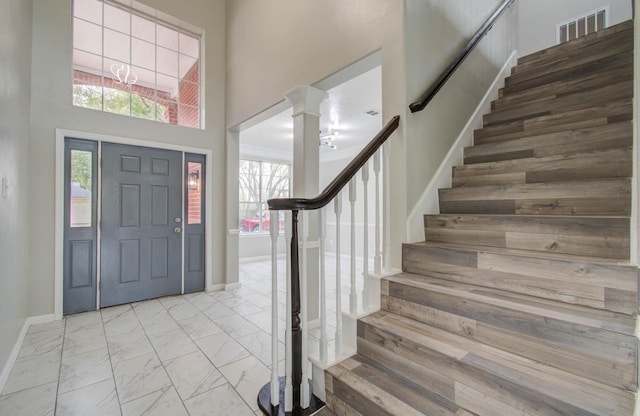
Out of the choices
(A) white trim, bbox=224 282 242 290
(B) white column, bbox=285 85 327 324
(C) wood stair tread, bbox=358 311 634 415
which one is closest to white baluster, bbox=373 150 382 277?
(C) wood stair tread, bbox=358 311 634 415

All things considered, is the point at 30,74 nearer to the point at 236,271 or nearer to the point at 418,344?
the point at 236,271

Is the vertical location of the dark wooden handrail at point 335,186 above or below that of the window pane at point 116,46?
below

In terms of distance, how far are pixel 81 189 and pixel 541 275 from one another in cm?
418

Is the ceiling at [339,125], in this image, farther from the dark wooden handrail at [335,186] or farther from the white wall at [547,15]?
the white wall at [547,15]

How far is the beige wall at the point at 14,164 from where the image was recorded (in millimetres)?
1921

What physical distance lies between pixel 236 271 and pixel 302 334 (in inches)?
113

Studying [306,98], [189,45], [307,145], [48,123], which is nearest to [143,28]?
[189,45]

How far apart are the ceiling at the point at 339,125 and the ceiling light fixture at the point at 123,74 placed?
170cm

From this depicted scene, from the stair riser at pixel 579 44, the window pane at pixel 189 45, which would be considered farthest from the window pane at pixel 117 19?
the stair riser at pixel 579 44

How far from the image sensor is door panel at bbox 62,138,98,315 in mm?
3043

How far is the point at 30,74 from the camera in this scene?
9.14 ft

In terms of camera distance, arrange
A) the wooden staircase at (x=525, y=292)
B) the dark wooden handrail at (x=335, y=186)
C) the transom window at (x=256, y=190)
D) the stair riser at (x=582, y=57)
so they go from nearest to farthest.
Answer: the wooden staircase at (x=525, y=292) → the dark wooden handrail at (x=335, y=186) → the stair riser at (x=582, y=57) → the transom window at (x=256, y=190)

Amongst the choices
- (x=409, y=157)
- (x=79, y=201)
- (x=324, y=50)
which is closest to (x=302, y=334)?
(x=409, y=157)

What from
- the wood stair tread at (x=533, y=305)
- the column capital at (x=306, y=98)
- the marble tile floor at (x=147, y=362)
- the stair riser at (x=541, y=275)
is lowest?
the marble tile floor at (x=147, y=362)
